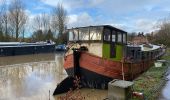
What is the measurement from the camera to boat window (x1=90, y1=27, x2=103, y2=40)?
13.7 m

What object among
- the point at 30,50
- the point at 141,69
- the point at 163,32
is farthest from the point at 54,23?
the point at 141,69

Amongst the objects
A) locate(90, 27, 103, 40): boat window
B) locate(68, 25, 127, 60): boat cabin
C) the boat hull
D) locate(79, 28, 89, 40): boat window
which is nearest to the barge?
locate(68, 25, 127, 60): boat cabin

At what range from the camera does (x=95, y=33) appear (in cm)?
1383

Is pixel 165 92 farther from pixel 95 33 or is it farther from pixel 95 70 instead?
pixel 95 33

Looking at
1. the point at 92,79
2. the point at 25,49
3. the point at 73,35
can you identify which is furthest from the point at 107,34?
the point at 25,49

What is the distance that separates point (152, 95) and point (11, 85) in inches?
348

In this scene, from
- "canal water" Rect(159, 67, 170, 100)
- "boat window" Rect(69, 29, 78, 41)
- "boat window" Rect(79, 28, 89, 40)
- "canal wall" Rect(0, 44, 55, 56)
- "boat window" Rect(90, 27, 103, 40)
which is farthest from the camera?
"canal wall" Rect(0, 44, 55, 56)

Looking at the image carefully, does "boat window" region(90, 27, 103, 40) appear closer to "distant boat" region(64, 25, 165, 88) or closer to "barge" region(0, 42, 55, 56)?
"distant boat" region(64, 25, 165, 88)

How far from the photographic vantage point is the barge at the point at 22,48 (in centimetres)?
3932

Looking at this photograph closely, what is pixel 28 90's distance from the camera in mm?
14031

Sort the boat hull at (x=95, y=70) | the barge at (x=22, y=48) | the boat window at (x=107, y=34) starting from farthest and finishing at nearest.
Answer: the barge at (x=22, y=48) → the boat window at (x=107, y=34) → the boat hull at (x=95, y=70)

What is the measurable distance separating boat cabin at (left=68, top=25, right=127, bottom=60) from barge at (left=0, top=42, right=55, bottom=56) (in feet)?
85.7

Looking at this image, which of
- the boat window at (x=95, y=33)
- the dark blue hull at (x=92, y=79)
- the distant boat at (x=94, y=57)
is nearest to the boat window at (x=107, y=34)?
the distant boat at (x=94, y=57)

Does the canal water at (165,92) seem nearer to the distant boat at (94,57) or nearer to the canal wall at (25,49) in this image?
the distant boat at (94,57)
